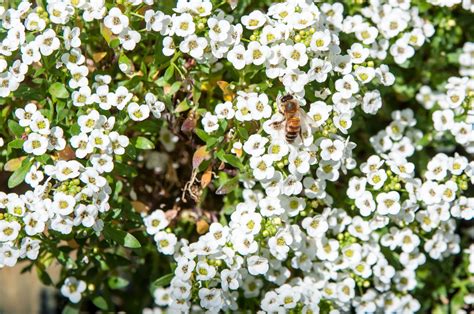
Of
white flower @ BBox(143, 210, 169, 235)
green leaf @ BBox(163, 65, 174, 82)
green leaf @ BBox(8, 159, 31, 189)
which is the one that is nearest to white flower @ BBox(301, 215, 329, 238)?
white flower @ BBox(143, 210, 169, 235)

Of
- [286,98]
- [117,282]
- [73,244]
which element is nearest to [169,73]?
[286,98]

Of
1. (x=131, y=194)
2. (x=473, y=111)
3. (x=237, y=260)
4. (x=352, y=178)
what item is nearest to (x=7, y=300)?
(x=131, y=194)

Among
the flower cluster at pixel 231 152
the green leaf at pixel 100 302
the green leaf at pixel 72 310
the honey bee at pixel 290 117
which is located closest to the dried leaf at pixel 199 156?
the flower cluster at pixel 231 152

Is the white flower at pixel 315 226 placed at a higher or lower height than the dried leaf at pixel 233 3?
lower

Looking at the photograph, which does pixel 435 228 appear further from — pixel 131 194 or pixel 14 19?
pixel 14 19

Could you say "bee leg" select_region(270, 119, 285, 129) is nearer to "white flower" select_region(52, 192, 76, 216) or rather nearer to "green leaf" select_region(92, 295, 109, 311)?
"white flower" select_region(52, 192, 76, 216)

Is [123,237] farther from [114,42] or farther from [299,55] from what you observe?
[299,55]

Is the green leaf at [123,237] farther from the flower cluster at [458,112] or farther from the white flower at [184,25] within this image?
the flower cluster at [458,112]
